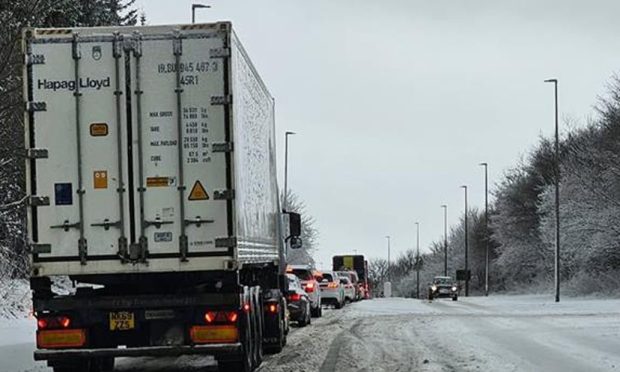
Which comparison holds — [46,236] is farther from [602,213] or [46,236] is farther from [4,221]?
[602,213]

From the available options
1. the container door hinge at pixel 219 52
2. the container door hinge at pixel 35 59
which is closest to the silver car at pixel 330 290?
the container door hinge at pixel 219 52

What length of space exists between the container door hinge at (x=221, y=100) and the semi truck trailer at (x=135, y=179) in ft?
0.06

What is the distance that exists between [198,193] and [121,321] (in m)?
2.01

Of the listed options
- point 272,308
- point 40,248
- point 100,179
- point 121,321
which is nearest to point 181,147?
point 100,179

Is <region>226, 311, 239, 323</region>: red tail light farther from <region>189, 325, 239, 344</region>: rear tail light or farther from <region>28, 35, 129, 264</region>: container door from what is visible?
<region>28, 35, 129, 264</region>: container door

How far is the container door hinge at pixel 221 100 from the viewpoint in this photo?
1188 cm

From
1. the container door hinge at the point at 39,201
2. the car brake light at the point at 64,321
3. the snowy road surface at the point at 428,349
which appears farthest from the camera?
the snowy road surface at the point at 428,349

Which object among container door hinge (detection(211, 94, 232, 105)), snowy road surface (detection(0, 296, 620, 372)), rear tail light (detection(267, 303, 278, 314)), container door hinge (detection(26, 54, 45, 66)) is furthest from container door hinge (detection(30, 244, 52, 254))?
rear tail light (detection(267, 303, 278, 314))

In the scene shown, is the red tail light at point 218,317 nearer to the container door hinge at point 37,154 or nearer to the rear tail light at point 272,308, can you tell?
the container door hinge at point 37,154

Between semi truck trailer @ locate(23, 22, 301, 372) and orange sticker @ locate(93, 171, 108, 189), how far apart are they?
12mm

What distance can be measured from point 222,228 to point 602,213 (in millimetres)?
42728

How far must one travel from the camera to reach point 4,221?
993 inches

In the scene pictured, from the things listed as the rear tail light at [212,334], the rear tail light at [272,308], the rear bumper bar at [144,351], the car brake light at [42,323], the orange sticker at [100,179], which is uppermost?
the orange sticker at [100,179]

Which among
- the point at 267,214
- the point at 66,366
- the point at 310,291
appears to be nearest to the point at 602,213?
the point at 310,291
